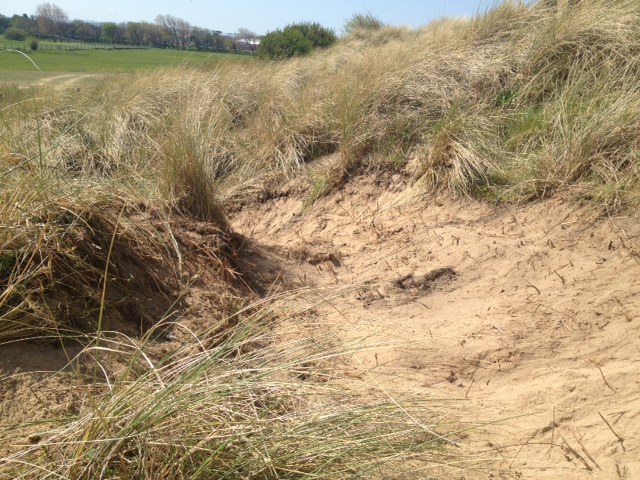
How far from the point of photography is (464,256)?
5023 mm

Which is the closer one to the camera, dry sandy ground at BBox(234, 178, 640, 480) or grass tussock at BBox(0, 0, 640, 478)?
grass tussock at BBox(0, 0, 640, 478)

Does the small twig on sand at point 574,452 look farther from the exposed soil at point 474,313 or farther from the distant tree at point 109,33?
the distant tree at point 109,33

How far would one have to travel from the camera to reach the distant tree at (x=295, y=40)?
16219 mm

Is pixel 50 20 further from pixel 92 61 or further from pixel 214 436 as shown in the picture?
pixel 214 436

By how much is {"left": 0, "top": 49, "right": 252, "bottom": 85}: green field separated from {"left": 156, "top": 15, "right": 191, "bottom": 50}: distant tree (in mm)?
323

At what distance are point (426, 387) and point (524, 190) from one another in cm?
235

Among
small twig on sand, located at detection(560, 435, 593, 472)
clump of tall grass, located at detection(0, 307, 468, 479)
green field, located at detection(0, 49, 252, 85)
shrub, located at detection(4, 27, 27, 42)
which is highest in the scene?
shrub, located at detection(4, 27, 27, 42)

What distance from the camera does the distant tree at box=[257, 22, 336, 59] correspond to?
16.2 m

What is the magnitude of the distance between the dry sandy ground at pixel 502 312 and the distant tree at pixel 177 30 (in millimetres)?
11484

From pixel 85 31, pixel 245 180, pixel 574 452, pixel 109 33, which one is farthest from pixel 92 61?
pixel 574 452

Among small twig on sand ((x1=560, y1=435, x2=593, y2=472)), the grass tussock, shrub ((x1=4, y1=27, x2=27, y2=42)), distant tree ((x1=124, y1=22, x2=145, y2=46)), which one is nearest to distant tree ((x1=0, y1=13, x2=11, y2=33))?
shrub ((x1=4, y1=27, x2=27, y2=42))

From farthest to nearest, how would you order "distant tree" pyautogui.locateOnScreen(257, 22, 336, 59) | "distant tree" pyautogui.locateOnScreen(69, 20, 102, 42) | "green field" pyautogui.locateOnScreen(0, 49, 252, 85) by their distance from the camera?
"distant tree" pyautogui.locateOnScreen(69, 20, 102, 42) < "distant tree" pyautogui.locateOnScreen(257, 22, 336, 59) < "green field" pyautogui.locateOnScreen(0, 49, 252, 85)

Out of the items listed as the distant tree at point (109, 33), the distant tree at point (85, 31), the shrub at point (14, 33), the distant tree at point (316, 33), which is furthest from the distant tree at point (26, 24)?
the distant tree at point (109, 33)

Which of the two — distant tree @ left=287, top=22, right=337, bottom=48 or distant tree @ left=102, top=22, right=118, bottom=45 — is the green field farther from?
distant tree @ left=287, top=22, right=337, bottom=48
